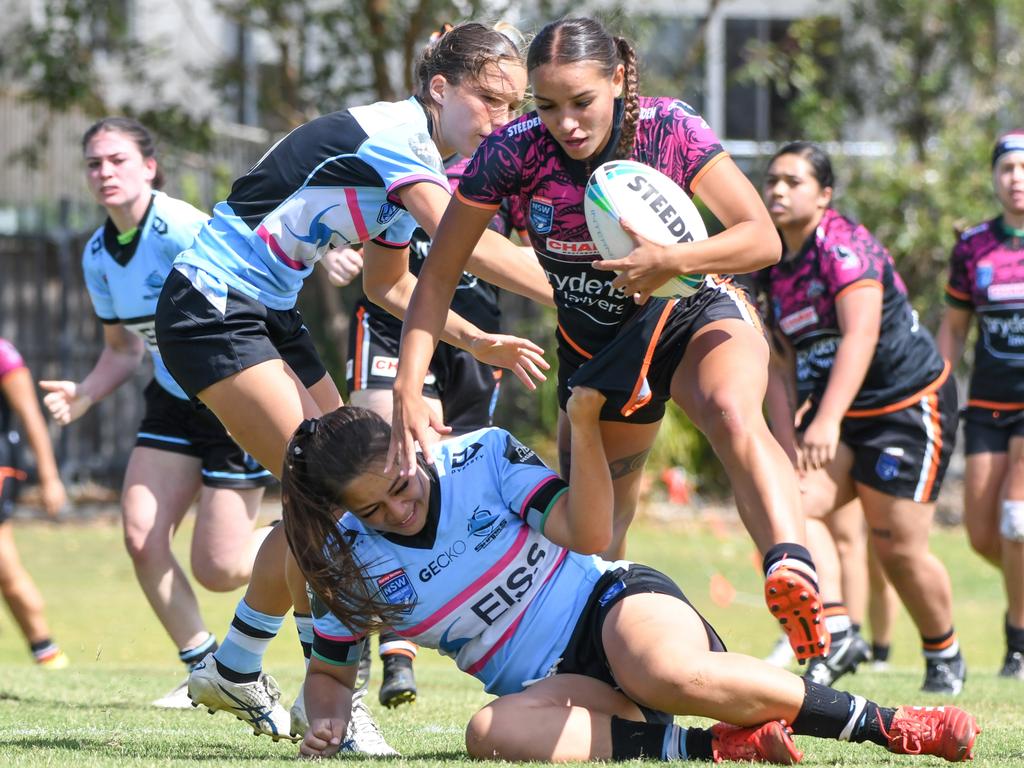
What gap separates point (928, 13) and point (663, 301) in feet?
42.5

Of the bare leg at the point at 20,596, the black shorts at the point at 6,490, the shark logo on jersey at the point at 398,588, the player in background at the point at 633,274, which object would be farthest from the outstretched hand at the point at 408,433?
the bare leg at the point at 20,596

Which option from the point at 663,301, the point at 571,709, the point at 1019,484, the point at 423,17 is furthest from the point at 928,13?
the point at 571,709

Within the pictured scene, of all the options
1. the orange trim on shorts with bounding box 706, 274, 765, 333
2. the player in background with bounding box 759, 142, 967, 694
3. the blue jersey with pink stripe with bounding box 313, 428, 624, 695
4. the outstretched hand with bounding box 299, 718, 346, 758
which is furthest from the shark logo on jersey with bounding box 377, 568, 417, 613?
the player in background with bounding box 759, 142, 967, 694

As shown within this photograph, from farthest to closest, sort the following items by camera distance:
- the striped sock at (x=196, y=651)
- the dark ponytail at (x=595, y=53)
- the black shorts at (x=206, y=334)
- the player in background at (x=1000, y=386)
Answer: the player in background at (x=1000, y=386)
the striped sock at (x=196, y=651)
the black shorts at (x=206, y=334)
the dark ponytail at (x=595, y=53)

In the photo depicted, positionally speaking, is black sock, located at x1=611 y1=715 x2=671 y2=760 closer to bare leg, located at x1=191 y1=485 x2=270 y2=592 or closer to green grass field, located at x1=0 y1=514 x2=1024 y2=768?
green grass field, located at x1=0 y1=514 x2=1024 y2=768

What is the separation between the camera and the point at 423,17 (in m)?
13.9

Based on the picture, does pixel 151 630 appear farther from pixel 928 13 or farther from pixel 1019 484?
pixel 928 13

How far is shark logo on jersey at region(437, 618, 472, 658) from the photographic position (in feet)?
12.6

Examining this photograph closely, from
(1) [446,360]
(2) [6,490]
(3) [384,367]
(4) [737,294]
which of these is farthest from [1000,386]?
(2) [6,490]

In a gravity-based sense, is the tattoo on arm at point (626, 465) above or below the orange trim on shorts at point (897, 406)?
above

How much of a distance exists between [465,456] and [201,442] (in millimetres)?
2407

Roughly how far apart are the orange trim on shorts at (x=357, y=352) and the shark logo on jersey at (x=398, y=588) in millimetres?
2470

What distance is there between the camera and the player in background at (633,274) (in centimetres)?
377

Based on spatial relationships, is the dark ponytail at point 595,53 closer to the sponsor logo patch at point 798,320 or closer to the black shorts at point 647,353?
the black shorts at point 647,353
